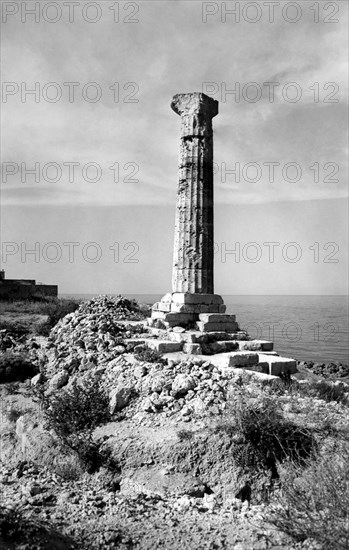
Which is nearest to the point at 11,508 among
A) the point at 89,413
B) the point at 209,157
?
the point at 89,413

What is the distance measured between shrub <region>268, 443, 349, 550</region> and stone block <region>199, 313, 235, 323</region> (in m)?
5.96

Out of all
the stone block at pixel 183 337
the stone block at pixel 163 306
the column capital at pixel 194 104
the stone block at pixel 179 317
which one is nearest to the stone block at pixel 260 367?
the stone block at pixel 183 337

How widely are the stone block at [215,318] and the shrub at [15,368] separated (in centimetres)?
420

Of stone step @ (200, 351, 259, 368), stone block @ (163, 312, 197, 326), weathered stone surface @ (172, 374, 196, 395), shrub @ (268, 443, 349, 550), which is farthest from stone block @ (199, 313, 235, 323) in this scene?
shrub @ (268, 443, 349, 550)

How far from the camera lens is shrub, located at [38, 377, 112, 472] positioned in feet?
17.6

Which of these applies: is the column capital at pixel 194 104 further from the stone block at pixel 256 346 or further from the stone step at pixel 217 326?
the stone block at pixel 256 346

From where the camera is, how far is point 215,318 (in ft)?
33.4

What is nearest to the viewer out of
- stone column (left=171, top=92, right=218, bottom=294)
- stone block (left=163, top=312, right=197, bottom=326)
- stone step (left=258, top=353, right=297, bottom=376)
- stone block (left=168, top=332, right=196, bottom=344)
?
stone step (left=258, top=353, right=297, bottom=376)

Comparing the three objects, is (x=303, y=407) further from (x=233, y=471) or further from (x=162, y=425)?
(x=162, y=425)

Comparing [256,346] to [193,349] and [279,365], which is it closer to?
[279,365]

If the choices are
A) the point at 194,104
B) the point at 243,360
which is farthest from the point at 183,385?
the point at 194,104

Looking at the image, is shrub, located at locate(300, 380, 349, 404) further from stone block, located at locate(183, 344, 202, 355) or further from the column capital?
the column capital

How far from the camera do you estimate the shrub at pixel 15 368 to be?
9.03m

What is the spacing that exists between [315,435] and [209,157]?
325 inches
